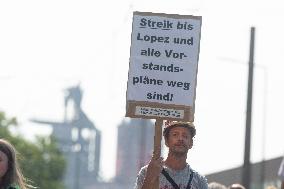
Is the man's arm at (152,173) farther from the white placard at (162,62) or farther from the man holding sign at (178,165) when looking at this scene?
the white placard at (162,62)

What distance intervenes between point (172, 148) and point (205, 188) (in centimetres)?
41

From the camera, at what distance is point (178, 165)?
346 inches

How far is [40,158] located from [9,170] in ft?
220

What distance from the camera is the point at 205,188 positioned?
29.2ft

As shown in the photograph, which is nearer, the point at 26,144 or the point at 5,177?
the point at 5,177

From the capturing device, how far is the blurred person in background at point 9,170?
8.07 meters

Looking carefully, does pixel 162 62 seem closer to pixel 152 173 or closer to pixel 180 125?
pixel 180 125

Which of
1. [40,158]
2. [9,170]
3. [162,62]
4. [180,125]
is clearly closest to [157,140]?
[180,125]

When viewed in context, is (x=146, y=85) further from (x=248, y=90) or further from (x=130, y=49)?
(x=248, y=90)

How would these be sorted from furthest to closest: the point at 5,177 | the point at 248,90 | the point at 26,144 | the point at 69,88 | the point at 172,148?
the point at 69,88
the point at 26,144
the point at 248,90
the point at 172,148
the point at 5,177

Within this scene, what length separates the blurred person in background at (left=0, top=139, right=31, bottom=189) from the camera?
8070 mm

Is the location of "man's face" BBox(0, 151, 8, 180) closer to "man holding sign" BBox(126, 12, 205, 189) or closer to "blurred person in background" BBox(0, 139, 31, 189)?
"blurred person in background" BBox(0, 139, 31, 189)

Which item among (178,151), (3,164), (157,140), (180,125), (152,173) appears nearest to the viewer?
(3,164)

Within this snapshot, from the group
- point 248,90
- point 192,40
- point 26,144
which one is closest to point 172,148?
point 192,40
